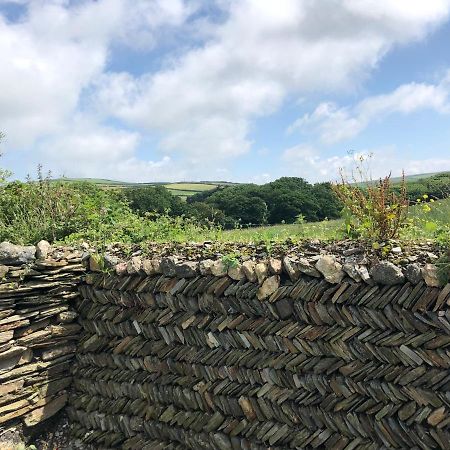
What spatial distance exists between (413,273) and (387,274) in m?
0.21

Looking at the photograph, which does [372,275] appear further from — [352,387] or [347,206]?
[347,206]

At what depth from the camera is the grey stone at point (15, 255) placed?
5.84 meters

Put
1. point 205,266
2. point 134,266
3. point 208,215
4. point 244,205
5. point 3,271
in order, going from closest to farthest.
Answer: point 205,266 < point 134,266 < point 3,271 < point 208,215 < point 244,205

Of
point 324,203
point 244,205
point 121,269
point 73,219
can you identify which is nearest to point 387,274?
point 121,269

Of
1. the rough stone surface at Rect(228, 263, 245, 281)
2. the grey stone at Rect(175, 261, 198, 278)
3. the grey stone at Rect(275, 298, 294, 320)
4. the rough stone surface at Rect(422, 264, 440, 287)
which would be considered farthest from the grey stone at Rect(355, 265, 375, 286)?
the grey stone at Rect(175, 261, 198, 278)

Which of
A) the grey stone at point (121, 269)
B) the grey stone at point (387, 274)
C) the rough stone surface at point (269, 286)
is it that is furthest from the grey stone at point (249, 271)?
the grey stone at point (121, 269)

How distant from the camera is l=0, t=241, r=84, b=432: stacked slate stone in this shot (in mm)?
5617

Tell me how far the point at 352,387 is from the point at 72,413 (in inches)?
150

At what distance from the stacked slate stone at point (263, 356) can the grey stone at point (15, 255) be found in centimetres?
82

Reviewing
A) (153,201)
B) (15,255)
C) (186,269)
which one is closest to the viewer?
(186,269)

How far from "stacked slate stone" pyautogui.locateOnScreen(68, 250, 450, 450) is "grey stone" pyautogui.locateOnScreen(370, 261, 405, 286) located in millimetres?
→ 10

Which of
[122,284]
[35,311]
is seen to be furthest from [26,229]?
[122,284]

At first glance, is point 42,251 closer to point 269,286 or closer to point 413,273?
point 269,286

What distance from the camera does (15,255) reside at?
19.2ft
